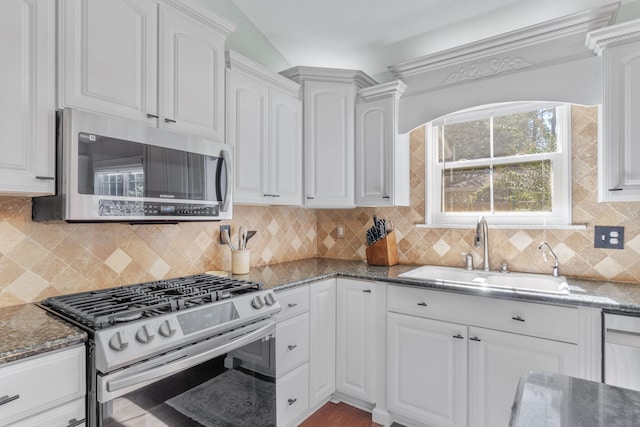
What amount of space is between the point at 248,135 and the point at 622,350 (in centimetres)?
213

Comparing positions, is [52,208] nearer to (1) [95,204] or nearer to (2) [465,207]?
(1) [95,204]

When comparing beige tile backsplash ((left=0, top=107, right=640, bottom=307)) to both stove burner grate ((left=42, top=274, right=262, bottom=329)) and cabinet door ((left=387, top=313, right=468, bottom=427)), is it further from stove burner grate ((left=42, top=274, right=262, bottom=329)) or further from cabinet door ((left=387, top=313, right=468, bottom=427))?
cabinet door ((left=387, top=313, right=468, bottom=427))

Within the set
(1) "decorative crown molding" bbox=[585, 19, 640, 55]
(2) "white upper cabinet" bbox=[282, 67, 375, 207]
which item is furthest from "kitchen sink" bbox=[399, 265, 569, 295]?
(1) "decorative crown molding" bbox=[585, 19, 640, 55]

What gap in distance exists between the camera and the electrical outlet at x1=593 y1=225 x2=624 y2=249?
1980 mm

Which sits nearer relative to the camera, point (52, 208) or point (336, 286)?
point (52, 208)

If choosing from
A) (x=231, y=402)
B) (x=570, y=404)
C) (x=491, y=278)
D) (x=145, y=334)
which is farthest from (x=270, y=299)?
(x=491, y=278)

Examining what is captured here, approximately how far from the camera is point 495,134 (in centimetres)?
245

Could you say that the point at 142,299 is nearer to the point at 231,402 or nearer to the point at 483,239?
the point at 231,402

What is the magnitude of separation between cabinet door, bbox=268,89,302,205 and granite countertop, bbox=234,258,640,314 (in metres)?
0.49

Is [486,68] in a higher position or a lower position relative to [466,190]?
higher

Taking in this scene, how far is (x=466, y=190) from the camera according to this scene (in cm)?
257

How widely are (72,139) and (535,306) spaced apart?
2.14m

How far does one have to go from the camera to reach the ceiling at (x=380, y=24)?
2.20m

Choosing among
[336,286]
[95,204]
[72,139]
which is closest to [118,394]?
[95,204]
